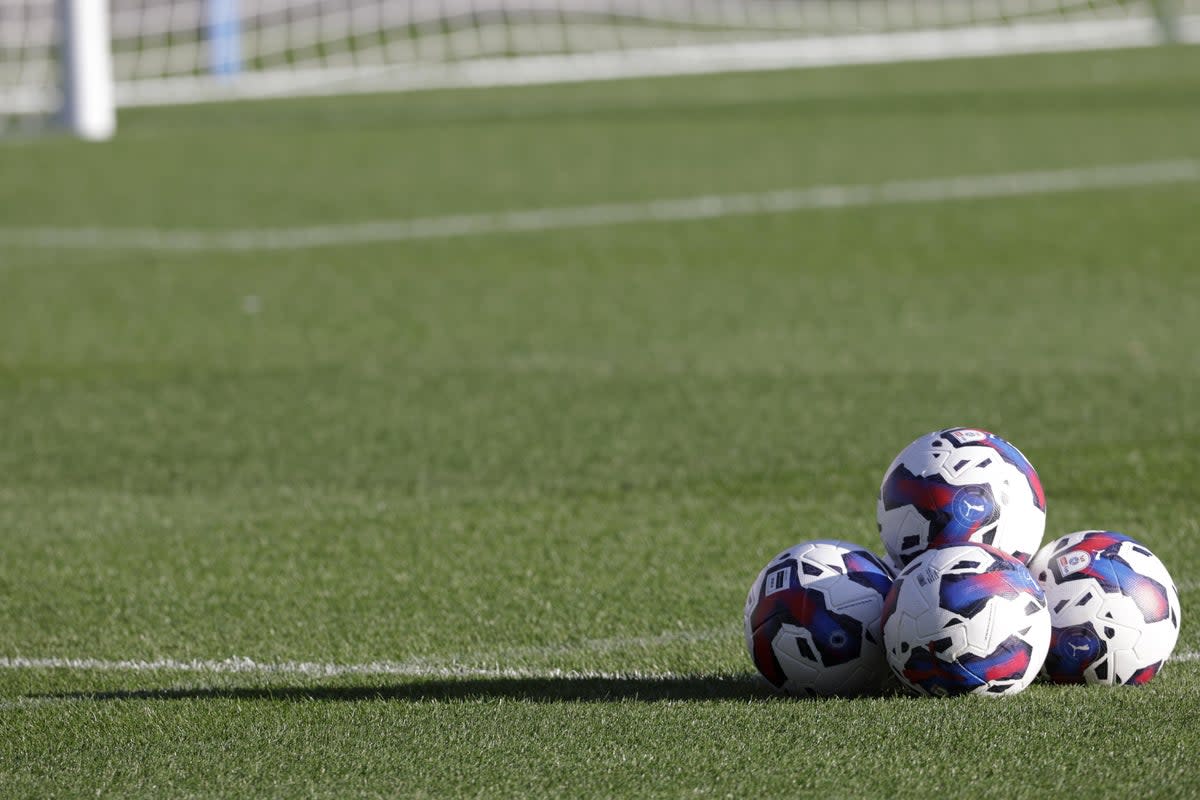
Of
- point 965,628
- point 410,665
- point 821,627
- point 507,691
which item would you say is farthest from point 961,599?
point 410,665

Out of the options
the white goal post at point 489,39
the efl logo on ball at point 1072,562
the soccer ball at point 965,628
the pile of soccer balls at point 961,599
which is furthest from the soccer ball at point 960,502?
the white goal post at point 489,39

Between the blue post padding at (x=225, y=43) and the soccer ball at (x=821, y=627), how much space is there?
2562 cm

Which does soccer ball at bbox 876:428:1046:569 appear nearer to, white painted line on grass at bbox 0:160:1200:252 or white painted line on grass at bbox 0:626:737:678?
white painted line on grass at bbox 0:626:737:678

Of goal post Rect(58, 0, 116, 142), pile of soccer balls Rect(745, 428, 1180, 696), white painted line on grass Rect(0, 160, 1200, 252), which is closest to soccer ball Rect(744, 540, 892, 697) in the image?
pile of soccer balls Rect(745, 428, 1180, 696)

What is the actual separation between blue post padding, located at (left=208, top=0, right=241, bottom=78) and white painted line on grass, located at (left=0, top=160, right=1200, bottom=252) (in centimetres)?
1362

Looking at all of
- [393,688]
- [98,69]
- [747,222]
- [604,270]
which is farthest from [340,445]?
[98,69]

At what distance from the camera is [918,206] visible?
52.6ft

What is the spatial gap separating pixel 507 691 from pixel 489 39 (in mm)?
28214

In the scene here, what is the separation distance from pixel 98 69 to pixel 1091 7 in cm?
2179

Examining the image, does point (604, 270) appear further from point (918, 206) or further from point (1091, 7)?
point (1091, 7)

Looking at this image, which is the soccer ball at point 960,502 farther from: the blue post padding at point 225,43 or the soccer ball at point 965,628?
the blue post padding at point 225,43

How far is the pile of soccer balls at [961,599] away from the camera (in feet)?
15.3

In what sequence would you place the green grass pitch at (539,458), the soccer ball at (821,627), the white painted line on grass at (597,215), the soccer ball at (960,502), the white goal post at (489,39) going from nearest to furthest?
the green grass pitch at (539,458)
the soccer ball at (821,627)
the soccer ball at (960,502)
the white painted line on grass at (597,215)
the white goal post at (489,39)

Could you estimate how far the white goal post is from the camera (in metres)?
29.3
